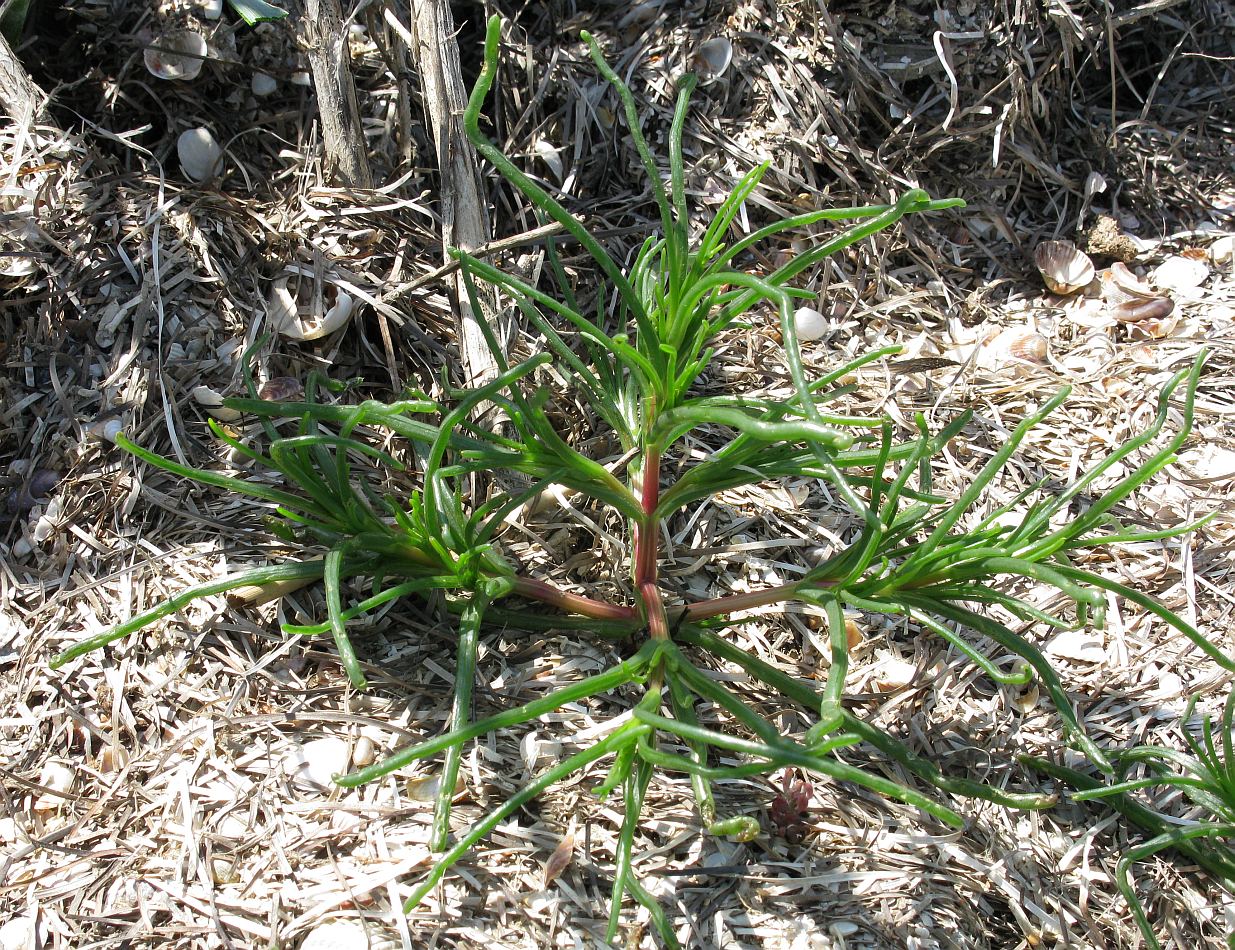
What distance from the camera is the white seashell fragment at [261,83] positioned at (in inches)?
78.4

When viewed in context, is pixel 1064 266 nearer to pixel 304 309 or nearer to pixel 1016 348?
pixel 1016 348

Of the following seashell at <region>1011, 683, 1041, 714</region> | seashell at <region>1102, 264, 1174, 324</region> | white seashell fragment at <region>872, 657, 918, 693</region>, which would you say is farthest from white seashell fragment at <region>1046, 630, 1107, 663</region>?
seashell at <region>1102, 264, 1174, 324</region>

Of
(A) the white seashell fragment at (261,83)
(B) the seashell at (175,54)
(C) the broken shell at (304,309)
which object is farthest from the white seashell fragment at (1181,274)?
(B) the seashell at (175,54)

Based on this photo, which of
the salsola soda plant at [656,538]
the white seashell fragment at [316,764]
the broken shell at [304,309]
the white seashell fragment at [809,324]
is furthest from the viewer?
the white seashell fragment at [809,324]

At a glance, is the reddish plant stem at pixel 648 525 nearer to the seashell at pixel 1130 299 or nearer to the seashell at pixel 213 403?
the seashell at pixel 213 403

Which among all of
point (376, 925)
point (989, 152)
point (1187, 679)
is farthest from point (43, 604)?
point (989, 152)

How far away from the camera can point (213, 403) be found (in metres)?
1.76

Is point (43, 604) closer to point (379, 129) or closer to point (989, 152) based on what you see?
point (379, 129)

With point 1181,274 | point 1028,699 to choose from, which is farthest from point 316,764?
point 1181,274

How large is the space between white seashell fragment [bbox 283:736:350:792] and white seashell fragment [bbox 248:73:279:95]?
1.27 meters

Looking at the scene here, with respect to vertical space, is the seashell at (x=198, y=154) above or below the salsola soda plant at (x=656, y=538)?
above

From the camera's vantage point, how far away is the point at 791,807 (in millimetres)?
1464

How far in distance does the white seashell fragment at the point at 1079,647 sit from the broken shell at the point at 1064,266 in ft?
2.89

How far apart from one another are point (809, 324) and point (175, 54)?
4.35ft
